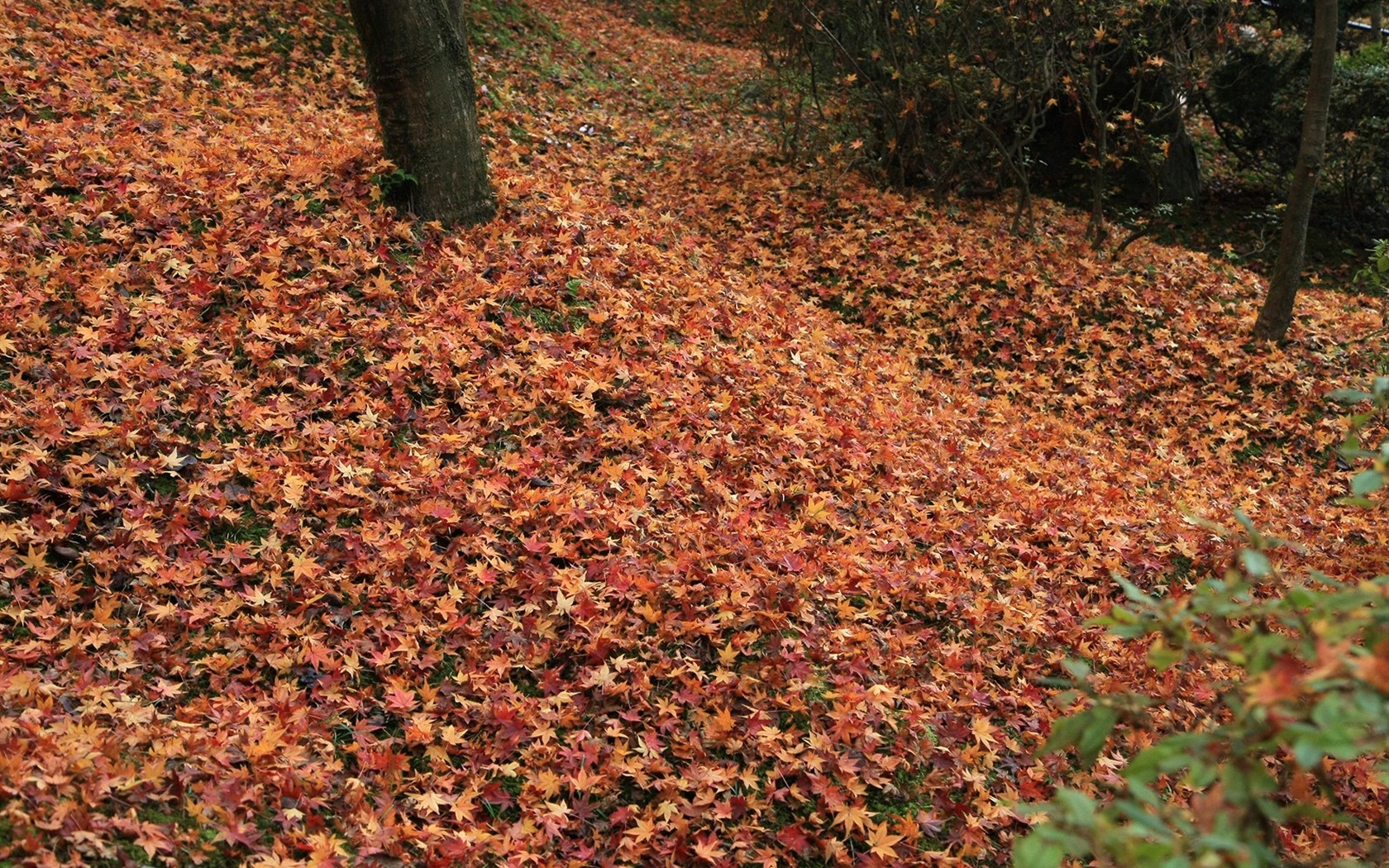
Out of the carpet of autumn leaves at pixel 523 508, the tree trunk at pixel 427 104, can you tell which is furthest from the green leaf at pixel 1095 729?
the tree trunk at pixel 427 104

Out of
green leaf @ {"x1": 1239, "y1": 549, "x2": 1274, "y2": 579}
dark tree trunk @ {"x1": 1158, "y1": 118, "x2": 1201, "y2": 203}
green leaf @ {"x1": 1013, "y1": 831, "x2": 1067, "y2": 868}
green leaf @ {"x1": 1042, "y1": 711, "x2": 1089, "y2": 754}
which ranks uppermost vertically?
dark tree trunk @ {"x1": 1158, "y1": 118, "x2": 1201, "y2": 203}

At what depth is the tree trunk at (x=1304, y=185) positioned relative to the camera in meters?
7.38

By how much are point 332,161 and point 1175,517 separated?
5796 mm

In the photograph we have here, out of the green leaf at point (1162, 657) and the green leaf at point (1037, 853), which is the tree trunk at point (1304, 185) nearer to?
the green leaf at point (1162, 657)

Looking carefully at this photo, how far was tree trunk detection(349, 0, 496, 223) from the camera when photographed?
5.59 m

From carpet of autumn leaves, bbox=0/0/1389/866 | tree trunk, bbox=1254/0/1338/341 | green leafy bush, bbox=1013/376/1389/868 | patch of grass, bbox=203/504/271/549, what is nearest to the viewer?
green leafy bush, bbox=1013/376/1389/868

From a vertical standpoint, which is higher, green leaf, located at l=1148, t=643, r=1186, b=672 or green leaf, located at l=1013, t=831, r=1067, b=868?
green leaf, located at l=1148, t=643, r=1186, b=672

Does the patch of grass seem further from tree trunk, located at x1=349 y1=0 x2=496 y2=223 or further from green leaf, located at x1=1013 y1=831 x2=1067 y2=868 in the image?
green leaf, located at x1=1013 y1=831 x2=1067 y2=868

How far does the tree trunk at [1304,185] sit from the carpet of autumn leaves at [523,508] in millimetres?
332

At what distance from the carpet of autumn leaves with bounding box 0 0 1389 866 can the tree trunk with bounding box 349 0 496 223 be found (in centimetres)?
24

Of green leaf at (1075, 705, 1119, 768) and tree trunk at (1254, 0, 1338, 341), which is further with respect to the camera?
tree trunk at (1254, 0, 1338, 341)

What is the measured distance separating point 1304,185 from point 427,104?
6937mm

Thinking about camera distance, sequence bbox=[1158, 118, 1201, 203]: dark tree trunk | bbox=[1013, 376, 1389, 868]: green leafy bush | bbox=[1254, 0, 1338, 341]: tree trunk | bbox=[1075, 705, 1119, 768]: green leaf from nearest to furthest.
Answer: bbox=[1013, 376, 1389, 868]: green leafy bush
bbox=[1075, 705, 1119, 768]: green leaf
bbox=[1254, 0, 1338, 341]: tree trunk
bbox=[1158, 118, 1201, 203]: dark tree trunk

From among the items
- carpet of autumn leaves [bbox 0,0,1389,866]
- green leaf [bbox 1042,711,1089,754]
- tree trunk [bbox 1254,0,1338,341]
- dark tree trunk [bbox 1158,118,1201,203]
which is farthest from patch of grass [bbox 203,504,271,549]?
dark tree trunk [bbox 1158,118,1201,203]
